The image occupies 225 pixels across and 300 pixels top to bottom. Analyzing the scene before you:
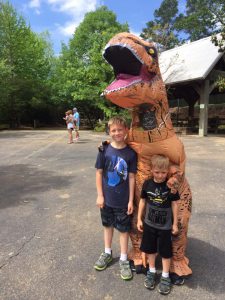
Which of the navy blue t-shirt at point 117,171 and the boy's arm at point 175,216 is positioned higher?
the navy blue t-shirt at point 117,171

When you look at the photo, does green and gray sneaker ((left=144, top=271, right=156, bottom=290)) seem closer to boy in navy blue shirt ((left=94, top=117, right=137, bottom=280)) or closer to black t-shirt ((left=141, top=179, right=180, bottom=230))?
boy in navy blue shirt ((left=94, top=117, right=137, bottom=280))

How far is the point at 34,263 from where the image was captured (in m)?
3.44

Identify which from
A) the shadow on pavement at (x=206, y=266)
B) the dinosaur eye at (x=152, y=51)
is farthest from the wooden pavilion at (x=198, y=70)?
the dinosaur eye at (x=152, y=51)

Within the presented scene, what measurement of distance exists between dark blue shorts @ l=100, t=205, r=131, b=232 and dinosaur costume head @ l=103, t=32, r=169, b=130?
1.00 m

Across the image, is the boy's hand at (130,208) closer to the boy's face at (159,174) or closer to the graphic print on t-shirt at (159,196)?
the graphic print on t-shirt at (159,196)

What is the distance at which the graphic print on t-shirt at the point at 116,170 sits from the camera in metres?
3.06

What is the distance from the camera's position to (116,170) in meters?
3.07

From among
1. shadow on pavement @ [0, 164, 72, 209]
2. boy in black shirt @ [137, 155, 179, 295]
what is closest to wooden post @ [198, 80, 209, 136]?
shadow on pavement @ [0, 164, 72, 209]

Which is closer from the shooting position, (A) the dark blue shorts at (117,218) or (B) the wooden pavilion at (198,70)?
(A) the dark blue shorts at (117,218)

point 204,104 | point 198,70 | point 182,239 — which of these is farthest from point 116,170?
point 204,104

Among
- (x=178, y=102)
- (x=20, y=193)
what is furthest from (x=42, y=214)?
(x=178, y=102)

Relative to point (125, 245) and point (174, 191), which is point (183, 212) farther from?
point (125, 245)

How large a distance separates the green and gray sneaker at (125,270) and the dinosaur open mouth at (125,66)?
1.70m

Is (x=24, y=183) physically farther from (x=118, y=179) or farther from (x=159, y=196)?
(x=159, y=196)
